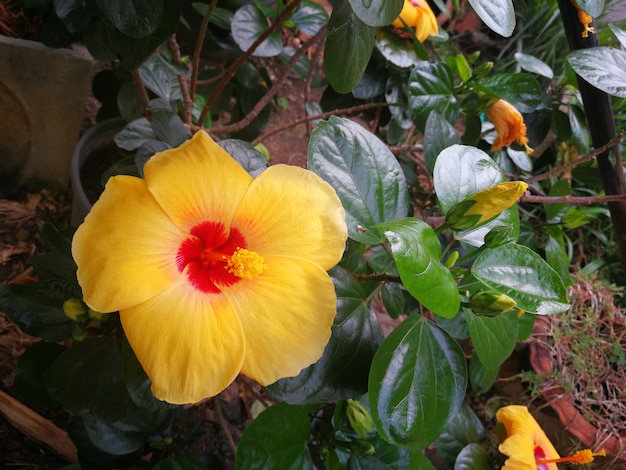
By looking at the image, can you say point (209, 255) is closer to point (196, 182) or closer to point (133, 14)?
point (196, 182)

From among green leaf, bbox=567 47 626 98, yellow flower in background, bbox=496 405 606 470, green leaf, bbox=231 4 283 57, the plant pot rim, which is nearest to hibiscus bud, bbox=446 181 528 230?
green leaf, bbox=567 47 626 98

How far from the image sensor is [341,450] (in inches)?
37.5

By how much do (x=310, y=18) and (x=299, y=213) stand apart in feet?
2.97

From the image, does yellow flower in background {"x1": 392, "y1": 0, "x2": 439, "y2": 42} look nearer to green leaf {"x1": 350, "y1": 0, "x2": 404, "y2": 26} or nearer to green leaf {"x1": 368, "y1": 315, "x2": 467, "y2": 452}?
green leaf {"x1": 350, "y1": 0, "x2": 404, "y2": 26}

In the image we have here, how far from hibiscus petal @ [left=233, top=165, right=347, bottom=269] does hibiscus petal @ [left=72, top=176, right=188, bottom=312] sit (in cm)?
12

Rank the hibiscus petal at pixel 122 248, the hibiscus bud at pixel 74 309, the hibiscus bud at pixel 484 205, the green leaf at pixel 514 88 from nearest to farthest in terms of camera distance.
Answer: the hibiscus petal at pixel 122 248 < the hibiscus bud at pixel 484 205 < the hibiscus bud at pixel 74 309 < the green leaf at pixel 514 88

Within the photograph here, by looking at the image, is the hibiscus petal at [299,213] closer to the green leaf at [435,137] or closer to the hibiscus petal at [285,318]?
the hibiscus petal at [285,318]

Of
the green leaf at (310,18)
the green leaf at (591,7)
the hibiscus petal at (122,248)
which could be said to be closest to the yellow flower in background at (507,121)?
the green leaf at (591,7)

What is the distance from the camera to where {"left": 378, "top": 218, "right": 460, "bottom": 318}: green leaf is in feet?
1.90

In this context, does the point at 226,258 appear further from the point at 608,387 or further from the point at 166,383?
the point at 608,387

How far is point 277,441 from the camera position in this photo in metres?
0.83

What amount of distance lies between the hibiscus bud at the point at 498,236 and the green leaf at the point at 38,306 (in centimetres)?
66

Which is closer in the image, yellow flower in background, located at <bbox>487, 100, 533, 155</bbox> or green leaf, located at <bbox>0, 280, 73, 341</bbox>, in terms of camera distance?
green leaf, located at <bbox>0, 280, 73, 341</bbox>

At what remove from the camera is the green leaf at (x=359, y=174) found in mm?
726
